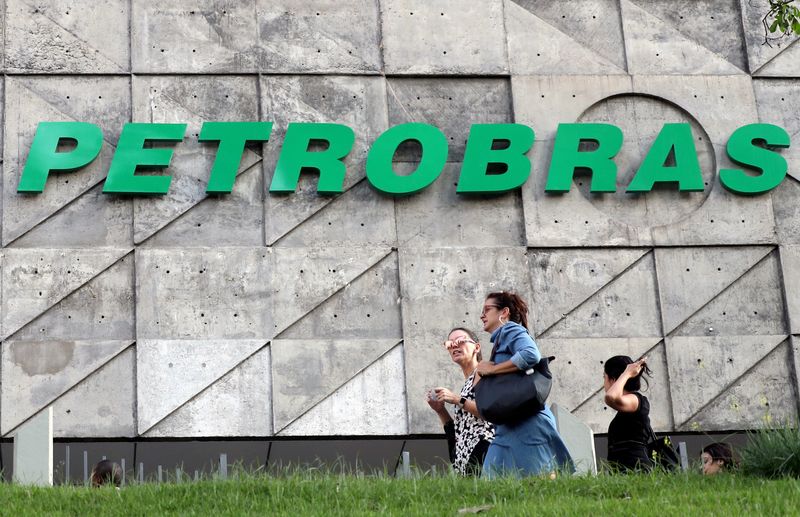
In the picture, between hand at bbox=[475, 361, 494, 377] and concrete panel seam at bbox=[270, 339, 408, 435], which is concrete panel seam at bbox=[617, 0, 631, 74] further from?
hand at bbox=[475, 361, 494, 377]

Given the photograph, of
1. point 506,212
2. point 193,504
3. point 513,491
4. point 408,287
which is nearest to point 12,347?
point 408,287

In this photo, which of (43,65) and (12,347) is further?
(43,65)

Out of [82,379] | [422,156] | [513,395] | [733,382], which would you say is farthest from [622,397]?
[82,379]

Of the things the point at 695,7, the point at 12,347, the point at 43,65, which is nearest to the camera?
the point at 12,347

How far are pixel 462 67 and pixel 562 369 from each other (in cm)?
341

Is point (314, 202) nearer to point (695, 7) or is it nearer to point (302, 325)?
point (302, 325)

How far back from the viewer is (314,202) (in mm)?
14266

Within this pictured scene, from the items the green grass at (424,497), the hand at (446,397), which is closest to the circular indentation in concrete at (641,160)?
the hand at (446,397)

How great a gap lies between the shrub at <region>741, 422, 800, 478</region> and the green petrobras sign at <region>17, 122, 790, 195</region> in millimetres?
6657

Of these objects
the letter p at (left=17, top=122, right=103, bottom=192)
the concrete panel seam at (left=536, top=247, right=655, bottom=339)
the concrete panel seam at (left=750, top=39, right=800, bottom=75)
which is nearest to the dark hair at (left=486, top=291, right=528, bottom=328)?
the concrete panel seam at (left=536, top=247, right=655, bottom=339)

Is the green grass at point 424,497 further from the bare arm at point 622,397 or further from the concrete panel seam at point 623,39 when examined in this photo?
the concrete panel seam at point 623,39

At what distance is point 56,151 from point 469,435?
7136 millimetres

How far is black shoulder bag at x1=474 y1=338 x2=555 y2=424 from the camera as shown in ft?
25.7

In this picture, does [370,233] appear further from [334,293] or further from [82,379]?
[82,379]
